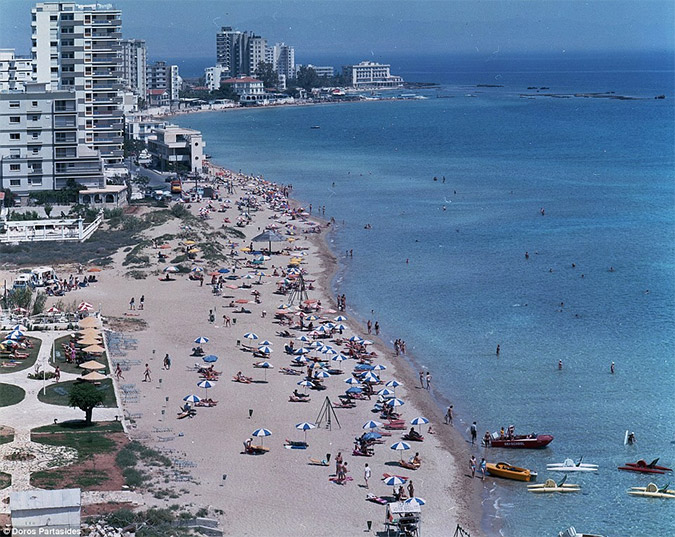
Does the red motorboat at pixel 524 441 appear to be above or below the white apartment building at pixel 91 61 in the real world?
below

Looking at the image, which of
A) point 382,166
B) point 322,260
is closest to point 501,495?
point 322,260

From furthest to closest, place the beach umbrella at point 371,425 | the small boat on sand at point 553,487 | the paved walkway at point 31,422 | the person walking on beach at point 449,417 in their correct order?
the person walking on beach at point 449,417, the beach umbrella at point 371,425, the small boat on sand at point 553,487, the paved walkway at point 31,422

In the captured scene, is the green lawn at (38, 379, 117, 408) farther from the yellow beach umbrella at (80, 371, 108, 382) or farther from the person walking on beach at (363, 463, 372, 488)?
the person walking on beach at (363, 463, 372, 488)

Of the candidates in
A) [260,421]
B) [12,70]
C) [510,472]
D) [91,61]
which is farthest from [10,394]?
[12,70]

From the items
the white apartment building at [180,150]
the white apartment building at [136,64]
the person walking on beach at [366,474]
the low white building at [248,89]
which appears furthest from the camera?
the low white building at [248,89]

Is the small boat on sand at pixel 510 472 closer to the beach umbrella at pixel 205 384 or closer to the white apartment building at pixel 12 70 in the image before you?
the beach umbrella at pixel 205 384

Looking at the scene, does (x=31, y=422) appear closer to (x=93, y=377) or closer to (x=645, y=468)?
(x=93, y=377)

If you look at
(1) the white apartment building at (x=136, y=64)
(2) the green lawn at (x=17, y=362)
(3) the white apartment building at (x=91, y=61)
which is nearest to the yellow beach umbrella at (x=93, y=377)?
(2) the green lawn at (x=17, y=362)

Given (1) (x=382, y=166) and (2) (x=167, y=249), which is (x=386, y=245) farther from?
(1) (x=382, y=166)
